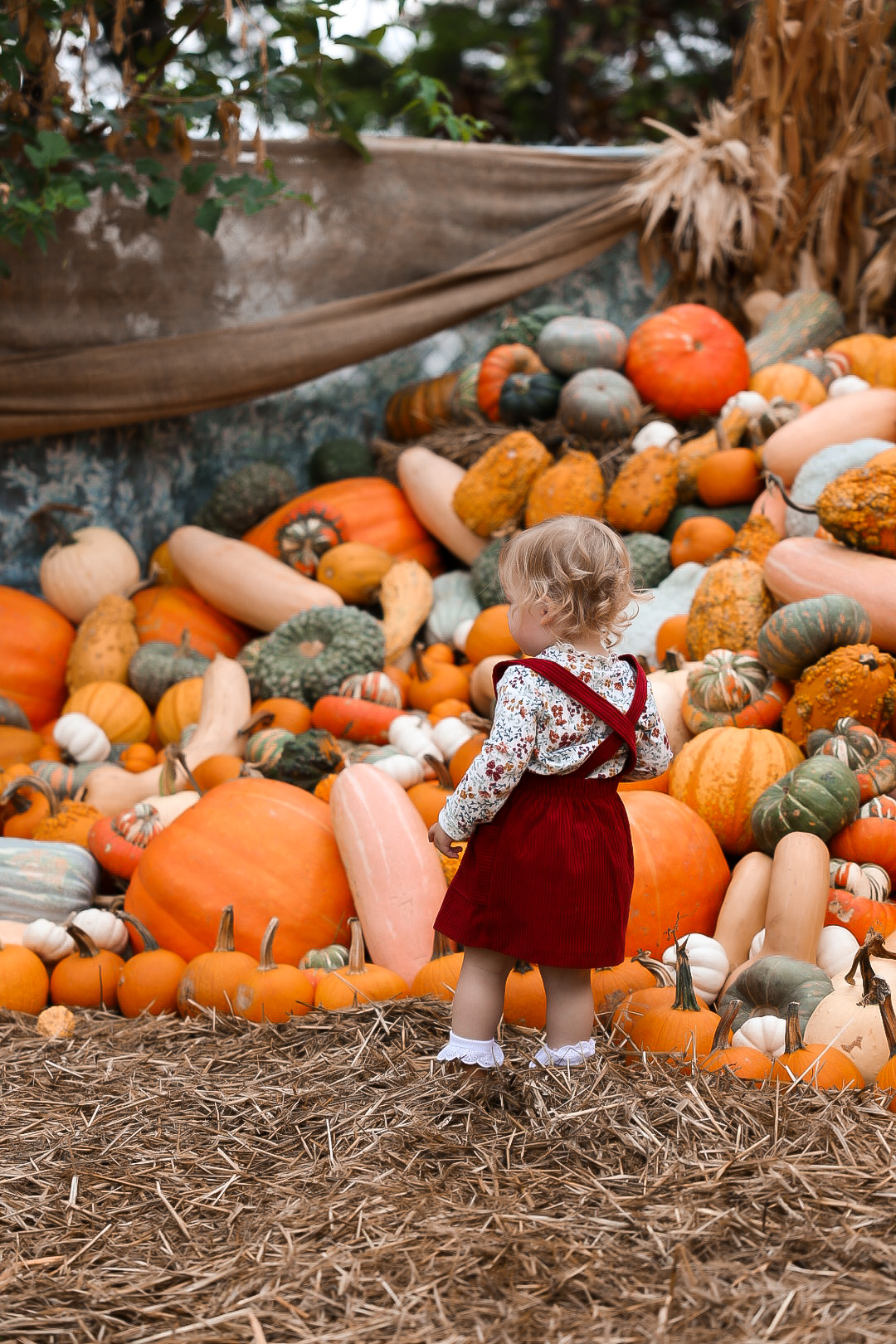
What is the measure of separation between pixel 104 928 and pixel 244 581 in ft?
7.07

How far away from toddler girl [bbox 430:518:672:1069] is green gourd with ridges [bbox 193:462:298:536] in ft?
11.7

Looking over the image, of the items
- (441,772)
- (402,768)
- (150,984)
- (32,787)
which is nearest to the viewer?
(150,984)

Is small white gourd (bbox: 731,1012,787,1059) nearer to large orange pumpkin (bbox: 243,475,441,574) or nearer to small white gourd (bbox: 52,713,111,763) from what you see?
small white gourd (bbox: 52,713,111,763)

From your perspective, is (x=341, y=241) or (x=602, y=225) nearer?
(x=341, y=241)

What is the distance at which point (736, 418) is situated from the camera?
189 inches

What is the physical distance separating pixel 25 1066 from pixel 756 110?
5.71 m

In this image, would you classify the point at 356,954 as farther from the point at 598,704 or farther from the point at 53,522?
the point at 53,522

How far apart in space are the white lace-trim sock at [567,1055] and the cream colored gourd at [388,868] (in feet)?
2.63

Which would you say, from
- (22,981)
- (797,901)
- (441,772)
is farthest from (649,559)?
(22,981)

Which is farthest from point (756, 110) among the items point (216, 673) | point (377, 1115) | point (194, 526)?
point (377, 1115)

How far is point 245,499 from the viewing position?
18.0 feet

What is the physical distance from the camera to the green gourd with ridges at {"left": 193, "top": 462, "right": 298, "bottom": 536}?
18.0ft

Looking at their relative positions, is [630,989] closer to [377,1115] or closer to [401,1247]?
[377,1115]

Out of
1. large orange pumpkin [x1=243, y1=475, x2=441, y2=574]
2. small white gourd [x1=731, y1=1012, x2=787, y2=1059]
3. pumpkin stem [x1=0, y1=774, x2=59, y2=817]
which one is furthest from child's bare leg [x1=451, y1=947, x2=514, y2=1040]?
large orange pumpkin [x1=243, y1=475, x2=441, y2=574]
